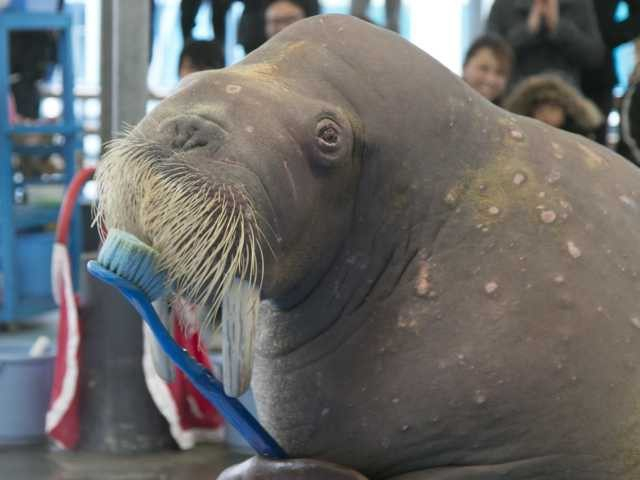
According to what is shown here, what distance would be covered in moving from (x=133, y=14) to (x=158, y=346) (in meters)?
3.66

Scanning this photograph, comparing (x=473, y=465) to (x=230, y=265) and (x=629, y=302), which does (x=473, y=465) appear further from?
(x=230, y=265)

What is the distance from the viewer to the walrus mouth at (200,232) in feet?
5.09

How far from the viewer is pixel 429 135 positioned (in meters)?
1.76

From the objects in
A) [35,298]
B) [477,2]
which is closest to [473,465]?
[35,298]

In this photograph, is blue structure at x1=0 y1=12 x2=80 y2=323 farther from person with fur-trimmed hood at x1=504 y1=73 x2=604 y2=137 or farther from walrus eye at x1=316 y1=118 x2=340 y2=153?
walrus eye at x1=316 y1=118 x2=340 y2=153

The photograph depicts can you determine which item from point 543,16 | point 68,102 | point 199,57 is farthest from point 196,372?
point 68,102

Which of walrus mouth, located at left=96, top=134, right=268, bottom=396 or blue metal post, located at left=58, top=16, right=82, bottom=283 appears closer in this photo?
walrus mouth, located at left=96, top=134, right=268, bottom=396

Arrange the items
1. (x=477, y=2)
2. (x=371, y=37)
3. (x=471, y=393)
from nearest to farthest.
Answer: (x=471, y=393)
(x=371, y=37)
(x=477, y=2)

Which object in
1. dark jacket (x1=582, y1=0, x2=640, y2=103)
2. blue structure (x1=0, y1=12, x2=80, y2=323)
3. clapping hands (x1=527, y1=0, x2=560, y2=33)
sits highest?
clapping hands (x1=527, y1=0, x2=560, y2=33)

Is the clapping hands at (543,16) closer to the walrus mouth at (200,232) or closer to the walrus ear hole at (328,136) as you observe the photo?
the walrus ear hole at (328,136)

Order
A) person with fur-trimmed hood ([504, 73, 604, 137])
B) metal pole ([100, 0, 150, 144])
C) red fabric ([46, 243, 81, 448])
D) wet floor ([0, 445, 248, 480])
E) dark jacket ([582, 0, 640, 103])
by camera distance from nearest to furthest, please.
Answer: wet floor ([0, 445, 248, 480])
red fabric ([46, 243, 81, 448])
person with fur-trimmed hood ([504, 73, 604, 137])
metal pole ([100, 0, 150, 144])
dark jacket ([582, 0, 640, 103])

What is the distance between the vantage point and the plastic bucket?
464 centimetres

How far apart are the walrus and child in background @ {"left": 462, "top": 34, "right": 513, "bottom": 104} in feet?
11.0

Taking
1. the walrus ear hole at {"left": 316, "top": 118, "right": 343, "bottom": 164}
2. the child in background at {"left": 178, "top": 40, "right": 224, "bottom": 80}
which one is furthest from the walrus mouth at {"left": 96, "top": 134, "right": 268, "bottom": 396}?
the child in background at {"left": 178, "top": 40, "right": 224, "bottom": 80}
